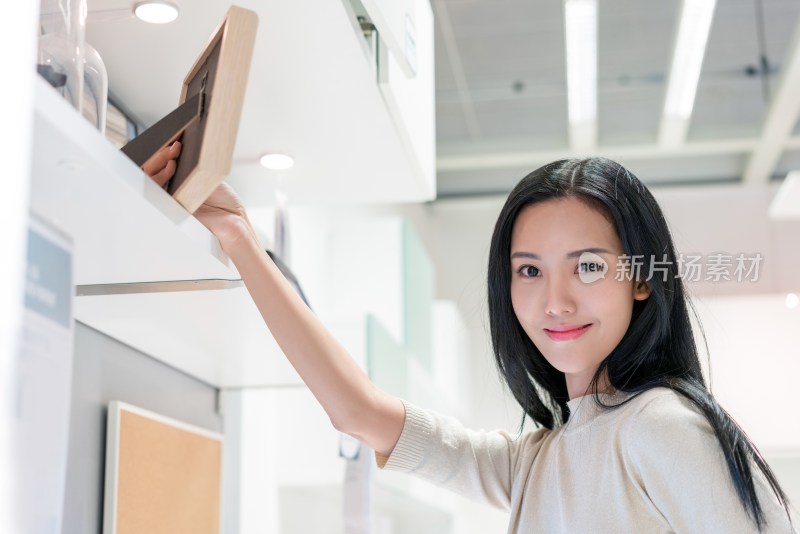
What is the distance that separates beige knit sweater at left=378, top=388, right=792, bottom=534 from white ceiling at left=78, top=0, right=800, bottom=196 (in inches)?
120

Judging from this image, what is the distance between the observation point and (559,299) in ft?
3.70

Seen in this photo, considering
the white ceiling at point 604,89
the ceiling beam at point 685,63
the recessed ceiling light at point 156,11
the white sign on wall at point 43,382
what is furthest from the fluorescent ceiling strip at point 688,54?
the white sign on wall at point 43,382

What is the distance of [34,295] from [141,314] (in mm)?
561

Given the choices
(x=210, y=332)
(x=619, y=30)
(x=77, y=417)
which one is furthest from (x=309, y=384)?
(x=619, y=30)

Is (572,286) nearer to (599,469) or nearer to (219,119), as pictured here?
(599,469)

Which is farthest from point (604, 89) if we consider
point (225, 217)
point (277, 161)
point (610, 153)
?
point (225, 217)

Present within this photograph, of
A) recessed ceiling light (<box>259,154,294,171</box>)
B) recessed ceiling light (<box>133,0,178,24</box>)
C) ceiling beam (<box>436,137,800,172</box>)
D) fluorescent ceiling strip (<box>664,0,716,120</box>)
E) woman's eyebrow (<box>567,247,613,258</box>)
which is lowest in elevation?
woman's eyebrow (<box>567,247,613,258</box>)

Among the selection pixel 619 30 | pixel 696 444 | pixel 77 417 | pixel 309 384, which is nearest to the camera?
pixel 696 444

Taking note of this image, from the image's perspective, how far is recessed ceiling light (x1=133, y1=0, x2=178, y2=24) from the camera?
1.07 metres

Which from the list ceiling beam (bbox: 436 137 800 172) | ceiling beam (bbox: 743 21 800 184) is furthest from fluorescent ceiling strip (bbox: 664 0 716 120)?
ceiling beam (bbox: 436 137 800 172)

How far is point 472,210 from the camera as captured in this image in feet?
19.9

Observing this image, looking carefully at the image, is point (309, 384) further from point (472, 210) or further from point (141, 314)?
point (472, 210)

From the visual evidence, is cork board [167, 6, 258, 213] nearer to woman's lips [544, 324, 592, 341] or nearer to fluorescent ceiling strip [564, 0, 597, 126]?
woman's lips [544, 324, 592, 341]

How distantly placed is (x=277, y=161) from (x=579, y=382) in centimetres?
63
